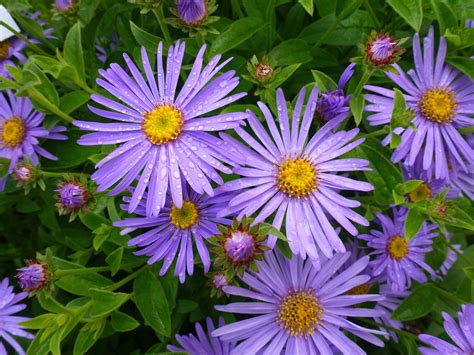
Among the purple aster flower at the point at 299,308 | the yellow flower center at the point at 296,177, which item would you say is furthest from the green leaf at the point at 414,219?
the yellow flower center at the point at 296,177

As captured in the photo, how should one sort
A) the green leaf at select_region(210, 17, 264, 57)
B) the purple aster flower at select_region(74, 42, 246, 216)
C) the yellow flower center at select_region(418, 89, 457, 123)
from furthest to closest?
the yellow flower center at select_region(418, 89, 457, 123)
the green leaf at select_region(210, 17, 264, 57)
the purple aster flower at select_region(74, 42, 246, 216)

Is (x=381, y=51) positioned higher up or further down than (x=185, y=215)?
higher up

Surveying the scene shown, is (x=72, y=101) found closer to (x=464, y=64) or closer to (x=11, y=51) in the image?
(x=11, y=51)

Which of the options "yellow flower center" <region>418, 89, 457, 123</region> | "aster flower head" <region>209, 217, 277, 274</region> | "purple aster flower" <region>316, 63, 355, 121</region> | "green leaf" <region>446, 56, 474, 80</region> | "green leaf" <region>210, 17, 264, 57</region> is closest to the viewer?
"aster flower head" <region>209, 217, 277, 274</region>

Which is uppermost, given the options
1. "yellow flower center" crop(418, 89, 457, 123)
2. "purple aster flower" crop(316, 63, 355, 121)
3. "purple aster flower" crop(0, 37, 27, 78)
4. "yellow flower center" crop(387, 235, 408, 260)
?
"purple aster flower" crop(0, 37, 27, 78)

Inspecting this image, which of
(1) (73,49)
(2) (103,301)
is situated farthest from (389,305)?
(1) (73,49)

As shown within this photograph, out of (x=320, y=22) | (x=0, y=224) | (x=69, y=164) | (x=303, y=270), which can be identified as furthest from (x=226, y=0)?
(x=0, y=224)

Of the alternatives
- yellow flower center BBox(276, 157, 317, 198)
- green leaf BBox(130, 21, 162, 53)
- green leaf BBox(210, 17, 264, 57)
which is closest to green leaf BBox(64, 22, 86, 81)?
green leaf BBox(130, 21, 162, 53)

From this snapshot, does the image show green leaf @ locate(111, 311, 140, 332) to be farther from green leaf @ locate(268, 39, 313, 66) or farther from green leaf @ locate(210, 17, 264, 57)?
green leaf @ locate(268, 39, 313, 66)
